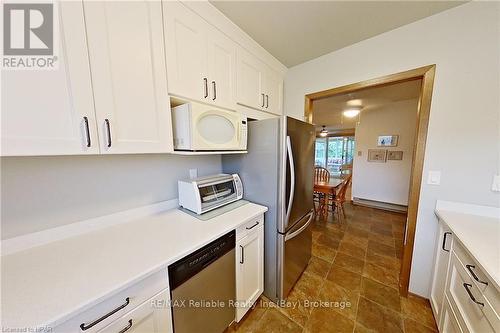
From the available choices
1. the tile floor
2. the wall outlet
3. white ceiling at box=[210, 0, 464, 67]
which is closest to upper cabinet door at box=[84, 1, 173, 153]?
white ceiling at box=[210, 0, 464, 67]

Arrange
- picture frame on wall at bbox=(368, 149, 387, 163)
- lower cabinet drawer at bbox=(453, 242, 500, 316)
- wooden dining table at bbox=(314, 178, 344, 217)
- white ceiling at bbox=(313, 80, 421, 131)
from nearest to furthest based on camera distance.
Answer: lower cabinet drawer at bbox=(453, 242, 500, 316) < white ceiling at bbox=(313, 80, 421, 131) < wooden dining table at bbox=(314, 178, 344, 217) < picture frame on wall at bbox=(368, 149, 387, 163)

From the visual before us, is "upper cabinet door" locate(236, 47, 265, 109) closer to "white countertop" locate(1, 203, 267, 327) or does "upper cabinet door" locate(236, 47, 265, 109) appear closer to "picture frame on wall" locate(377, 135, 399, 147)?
"white countertop" locate(1, 203, 267, 327)

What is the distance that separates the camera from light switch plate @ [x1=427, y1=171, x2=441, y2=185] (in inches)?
53.7

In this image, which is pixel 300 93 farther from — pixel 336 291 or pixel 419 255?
pixel 336 291

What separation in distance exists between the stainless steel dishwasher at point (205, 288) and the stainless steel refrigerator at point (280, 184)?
1.40ft

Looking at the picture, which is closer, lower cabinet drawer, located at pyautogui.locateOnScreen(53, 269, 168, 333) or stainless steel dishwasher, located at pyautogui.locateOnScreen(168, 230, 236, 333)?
lower cabinet drawer, located at pyautogui.locateOnScreen(53, 269, 168, 333)

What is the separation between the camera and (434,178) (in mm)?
1381

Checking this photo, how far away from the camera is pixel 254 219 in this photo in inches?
54.1

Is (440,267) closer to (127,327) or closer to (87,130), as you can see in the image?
(127,327)

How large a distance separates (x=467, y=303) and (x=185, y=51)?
2.18 metres

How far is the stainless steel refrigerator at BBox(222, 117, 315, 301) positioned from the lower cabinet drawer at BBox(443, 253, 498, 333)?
988 millimetres

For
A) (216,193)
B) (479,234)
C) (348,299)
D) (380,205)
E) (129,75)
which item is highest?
(129,75)

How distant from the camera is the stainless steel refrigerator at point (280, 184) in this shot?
1.35 meters

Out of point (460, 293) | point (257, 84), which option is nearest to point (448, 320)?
point (460, 293)
